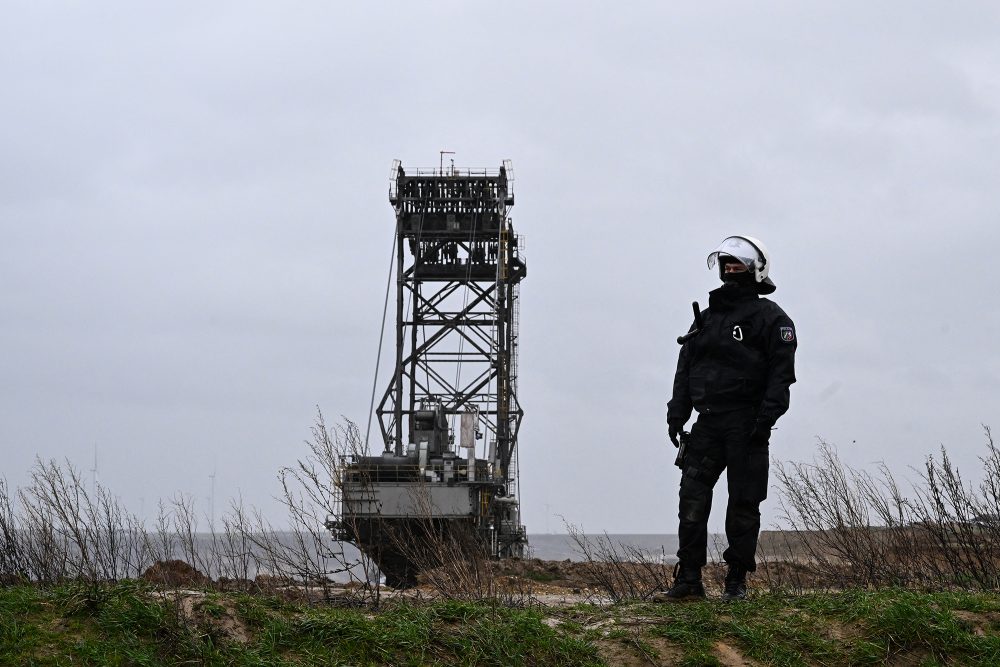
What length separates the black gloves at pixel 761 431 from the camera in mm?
6633

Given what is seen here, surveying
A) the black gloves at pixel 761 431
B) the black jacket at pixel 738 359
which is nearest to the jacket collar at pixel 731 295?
the black jacket at pixel 738 359

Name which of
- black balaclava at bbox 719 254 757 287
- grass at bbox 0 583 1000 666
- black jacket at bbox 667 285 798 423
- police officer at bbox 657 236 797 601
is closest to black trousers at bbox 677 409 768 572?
police officer at bbox 657 236 797 601

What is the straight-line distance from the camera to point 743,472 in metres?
6.80

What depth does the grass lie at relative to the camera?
5570 mm

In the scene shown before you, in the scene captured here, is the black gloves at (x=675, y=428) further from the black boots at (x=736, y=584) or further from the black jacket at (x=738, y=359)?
the black boots at (x=736, y=584)

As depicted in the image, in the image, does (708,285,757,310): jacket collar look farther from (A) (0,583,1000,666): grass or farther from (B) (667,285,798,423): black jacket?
(A) (0,583,1000,666): grass

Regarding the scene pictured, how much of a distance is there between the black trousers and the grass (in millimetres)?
641

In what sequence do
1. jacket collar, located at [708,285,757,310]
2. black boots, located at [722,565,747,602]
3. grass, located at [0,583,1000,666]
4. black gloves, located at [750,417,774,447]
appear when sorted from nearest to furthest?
1. grass, located at [0,583,1000,666]
2. black gloves, located at [750,417,774,447]
3. black boots, located at [722,565,747,602]
4. jacket collar, located at [708,285,757,310]

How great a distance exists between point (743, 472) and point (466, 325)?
25.7 metres

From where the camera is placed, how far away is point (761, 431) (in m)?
6.65

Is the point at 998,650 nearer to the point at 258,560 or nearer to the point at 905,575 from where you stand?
the point at 905,575

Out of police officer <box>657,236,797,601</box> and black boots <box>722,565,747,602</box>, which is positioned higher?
police officer <box>657,236,797,601</box>

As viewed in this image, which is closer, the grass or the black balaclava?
the grass

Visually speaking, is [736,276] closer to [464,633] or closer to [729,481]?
[729,481]
